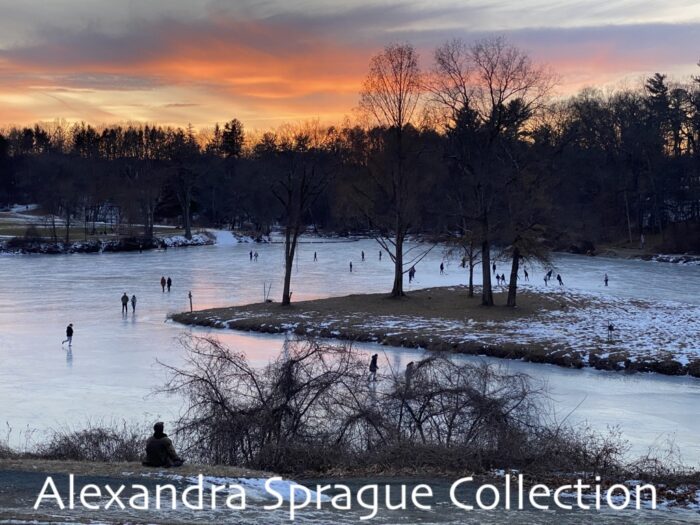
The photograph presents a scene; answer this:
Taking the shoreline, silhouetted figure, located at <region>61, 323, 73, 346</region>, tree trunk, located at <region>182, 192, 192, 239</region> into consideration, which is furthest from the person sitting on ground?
tree trunk, located at <region>182, 192, 192, 239</region>

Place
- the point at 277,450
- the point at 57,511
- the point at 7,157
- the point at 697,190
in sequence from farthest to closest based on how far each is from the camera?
the point at 7,157 < the point at 697,190 < the point at 277,450 < the point at 57,511

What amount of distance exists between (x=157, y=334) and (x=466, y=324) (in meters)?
13.7

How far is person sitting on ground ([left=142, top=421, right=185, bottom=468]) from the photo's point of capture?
11.8m

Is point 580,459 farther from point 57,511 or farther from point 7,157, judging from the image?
point 7,157

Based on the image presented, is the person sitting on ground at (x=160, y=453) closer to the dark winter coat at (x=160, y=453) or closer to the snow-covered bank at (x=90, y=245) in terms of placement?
the dark winter coat at (x=160, y=453)

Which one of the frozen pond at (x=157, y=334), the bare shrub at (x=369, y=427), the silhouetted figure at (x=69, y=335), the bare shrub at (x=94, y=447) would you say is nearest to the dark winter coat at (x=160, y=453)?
the bare shrub at (x=369, y=427)

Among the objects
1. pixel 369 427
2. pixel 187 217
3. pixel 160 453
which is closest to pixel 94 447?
pixel 160 453

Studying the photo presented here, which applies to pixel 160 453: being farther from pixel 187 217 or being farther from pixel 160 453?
pixel 187 217

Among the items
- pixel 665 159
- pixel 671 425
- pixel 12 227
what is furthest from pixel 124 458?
pixel 12 227

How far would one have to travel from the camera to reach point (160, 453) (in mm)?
11844

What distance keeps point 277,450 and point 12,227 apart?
3845 inches

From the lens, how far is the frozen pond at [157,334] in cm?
1888

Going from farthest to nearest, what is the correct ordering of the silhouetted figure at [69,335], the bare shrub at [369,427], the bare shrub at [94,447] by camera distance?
the silhouetted figure at [69,335]
the bare shrub at [94,447]
the bare shrub at [369,427]

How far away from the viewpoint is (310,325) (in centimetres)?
3259
